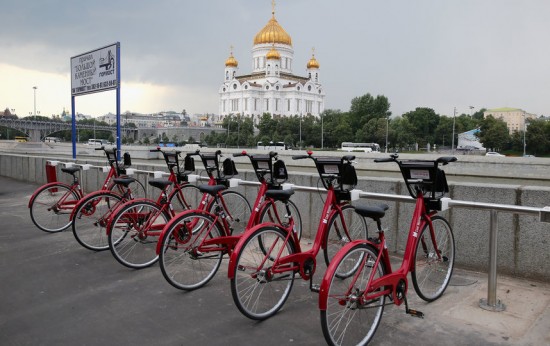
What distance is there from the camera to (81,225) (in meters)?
6.31

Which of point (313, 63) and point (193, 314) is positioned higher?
point (313, 63)

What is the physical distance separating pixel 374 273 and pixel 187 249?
6.66 ft

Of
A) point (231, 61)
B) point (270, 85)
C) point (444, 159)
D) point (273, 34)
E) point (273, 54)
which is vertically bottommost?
point (444, 159)

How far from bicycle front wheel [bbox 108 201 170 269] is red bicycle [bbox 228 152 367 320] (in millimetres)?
1900

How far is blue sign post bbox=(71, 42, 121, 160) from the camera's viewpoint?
12078mm

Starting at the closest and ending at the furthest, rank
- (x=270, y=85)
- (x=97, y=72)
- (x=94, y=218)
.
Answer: (x=94, y=218), (x=97, y=72), (x=270, y=85)

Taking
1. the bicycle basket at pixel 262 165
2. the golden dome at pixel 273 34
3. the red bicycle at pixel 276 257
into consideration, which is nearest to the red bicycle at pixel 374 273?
the red bicycle at pixel 276 257

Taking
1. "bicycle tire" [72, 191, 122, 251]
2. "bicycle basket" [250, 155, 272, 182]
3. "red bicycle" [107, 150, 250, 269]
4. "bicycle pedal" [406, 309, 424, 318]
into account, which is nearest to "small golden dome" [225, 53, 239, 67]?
"bicycle tire" [72, 191, 122, 251]

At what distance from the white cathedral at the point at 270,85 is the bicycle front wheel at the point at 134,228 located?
117 meters

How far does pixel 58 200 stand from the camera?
769 centimetres

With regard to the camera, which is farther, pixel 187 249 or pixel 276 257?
pixel 187 249

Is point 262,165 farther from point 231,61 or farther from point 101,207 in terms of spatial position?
point 231,61

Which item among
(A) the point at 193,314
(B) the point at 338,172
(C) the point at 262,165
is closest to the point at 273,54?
(C) the point at 262,165

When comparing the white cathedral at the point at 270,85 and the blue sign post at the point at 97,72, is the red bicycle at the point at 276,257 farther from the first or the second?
the white cathedral at the point at 270,85
